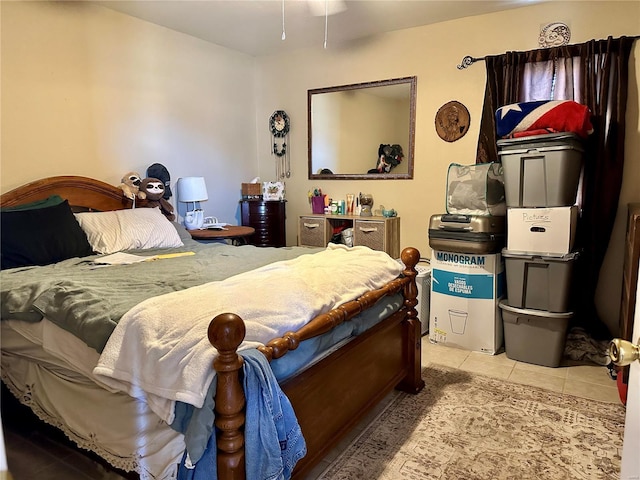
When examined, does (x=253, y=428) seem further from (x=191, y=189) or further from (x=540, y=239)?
(x=191, y=189)

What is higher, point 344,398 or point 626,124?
point 626,124

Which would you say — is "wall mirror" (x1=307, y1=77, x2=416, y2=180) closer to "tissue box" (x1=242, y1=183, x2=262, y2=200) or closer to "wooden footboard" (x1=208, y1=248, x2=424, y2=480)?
"tissue box" (x1=242, y1=183, x2=262, y2=200)

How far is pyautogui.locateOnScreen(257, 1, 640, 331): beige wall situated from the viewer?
298cm

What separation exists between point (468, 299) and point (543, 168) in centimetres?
96

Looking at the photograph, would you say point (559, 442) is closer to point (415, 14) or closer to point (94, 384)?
point (94, 384)

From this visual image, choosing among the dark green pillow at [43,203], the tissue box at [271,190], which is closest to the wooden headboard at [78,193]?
the dark green pillow at [43,203]

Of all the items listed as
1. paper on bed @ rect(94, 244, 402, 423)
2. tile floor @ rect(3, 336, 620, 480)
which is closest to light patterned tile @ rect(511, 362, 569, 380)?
tile floor @ rect(3, 336, 620, 480)

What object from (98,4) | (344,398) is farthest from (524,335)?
(98,4)

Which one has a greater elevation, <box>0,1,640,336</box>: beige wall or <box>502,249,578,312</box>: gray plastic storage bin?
<box>0,1,640,336</box>: beige wall

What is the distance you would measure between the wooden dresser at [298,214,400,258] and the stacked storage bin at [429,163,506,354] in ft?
2.29

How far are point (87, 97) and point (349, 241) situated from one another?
2.34 m

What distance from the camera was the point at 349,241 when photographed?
3967mm

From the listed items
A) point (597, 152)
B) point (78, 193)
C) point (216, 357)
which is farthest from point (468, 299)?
point (78, 193)

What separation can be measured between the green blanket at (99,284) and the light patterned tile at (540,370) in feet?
4.92
